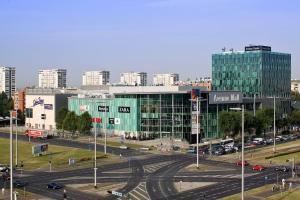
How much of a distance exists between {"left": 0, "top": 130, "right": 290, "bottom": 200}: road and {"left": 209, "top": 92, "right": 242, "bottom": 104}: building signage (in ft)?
134

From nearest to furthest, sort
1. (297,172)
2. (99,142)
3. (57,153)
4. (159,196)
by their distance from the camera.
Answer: (159,196), (297,172), (57,153), (99,142)

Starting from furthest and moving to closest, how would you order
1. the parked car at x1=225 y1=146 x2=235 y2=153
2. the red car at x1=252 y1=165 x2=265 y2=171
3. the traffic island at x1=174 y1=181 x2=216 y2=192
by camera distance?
the parked car at x1=225 y1=146 x2=235 y2=153 < the red car at x1=252 y1=165 x2=265 y2=171 < the traffic island at x1=174 y1=181 x2=216 y2=192

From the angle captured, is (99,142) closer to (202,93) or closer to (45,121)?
(202,93)

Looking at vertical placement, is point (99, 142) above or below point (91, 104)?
below

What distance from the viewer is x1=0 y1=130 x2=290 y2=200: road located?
81562mm

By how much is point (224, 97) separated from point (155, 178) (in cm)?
7572

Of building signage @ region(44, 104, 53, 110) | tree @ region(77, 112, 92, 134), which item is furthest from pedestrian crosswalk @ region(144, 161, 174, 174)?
building signage @ region(44, 104, 53, 110)

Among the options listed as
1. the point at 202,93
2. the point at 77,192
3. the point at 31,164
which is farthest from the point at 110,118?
the point at 77,192

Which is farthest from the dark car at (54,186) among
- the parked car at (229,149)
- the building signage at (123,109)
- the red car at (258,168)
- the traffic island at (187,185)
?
the building signage at (123,109)

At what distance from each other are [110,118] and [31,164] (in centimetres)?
6034

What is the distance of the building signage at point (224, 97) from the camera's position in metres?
163

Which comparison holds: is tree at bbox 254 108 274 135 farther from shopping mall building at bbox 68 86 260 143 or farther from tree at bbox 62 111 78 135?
tree at bbox 62 111 78 135

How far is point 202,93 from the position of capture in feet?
529

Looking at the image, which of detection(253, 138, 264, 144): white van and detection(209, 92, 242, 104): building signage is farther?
detection(209, 92, 242, 104): building signage
